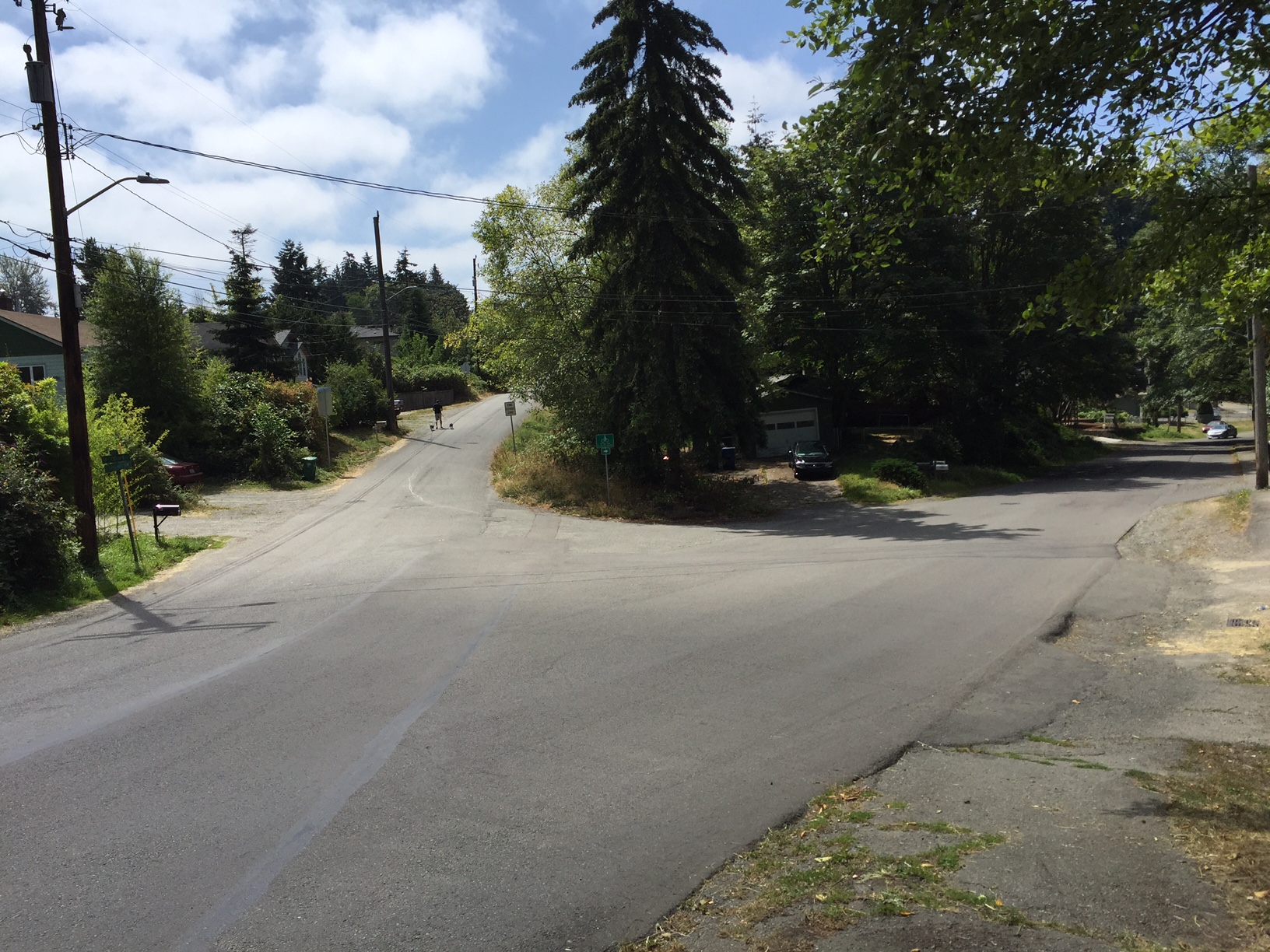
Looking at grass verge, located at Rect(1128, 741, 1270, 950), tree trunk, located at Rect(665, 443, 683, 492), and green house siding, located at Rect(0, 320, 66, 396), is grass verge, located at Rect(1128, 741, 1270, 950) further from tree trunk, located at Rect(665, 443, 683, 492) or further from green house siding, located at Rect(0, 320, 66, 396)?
green house siding, located at Rect(0, 320, 66, 396)

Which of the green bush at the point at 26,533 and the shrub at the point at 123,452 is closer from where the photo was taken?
the green bush at the point at 26,533

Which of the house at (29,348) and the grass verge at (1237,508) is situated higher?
the house at (29,348)

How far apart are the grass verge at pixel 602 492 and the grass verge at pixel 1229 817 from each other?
22.2 metres

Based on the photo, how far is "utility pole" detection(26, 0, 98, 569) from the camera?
1611 centimetres

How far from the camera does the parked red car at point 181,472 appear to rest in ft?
107

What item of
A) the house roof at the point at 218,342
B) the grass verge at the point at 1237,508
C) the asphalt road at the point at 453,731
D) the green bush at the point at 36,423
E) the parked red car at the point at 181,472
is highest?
the house roof at the point at 218,342

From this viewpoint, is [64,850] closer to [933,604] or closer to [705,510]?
[933,604]

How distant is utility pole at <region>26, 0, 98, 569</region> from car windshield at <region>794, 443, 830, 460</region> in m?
27.1

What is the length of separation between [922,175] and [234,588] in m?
13.5

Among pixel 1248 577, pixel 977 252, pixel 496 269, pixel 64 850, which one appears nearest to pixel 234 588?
pixel 64 850

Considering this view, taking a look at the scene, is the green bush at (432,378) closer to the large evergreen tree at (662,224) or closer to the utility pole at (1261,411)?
the large evergreen tree at (662,224)

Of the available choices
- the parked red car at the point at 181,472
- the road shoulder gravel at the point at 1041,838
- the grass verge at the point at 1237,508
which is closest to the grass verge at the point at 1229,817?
the road shoulder gravel at the point at 1041,838

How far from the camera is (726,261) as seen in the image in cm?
2958

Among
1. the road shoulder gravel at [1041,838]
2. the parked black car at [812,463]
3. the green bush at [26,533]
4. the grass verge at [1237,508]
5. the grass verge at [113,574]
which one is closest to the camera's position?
the road shoulder gravel at [1041,838]
